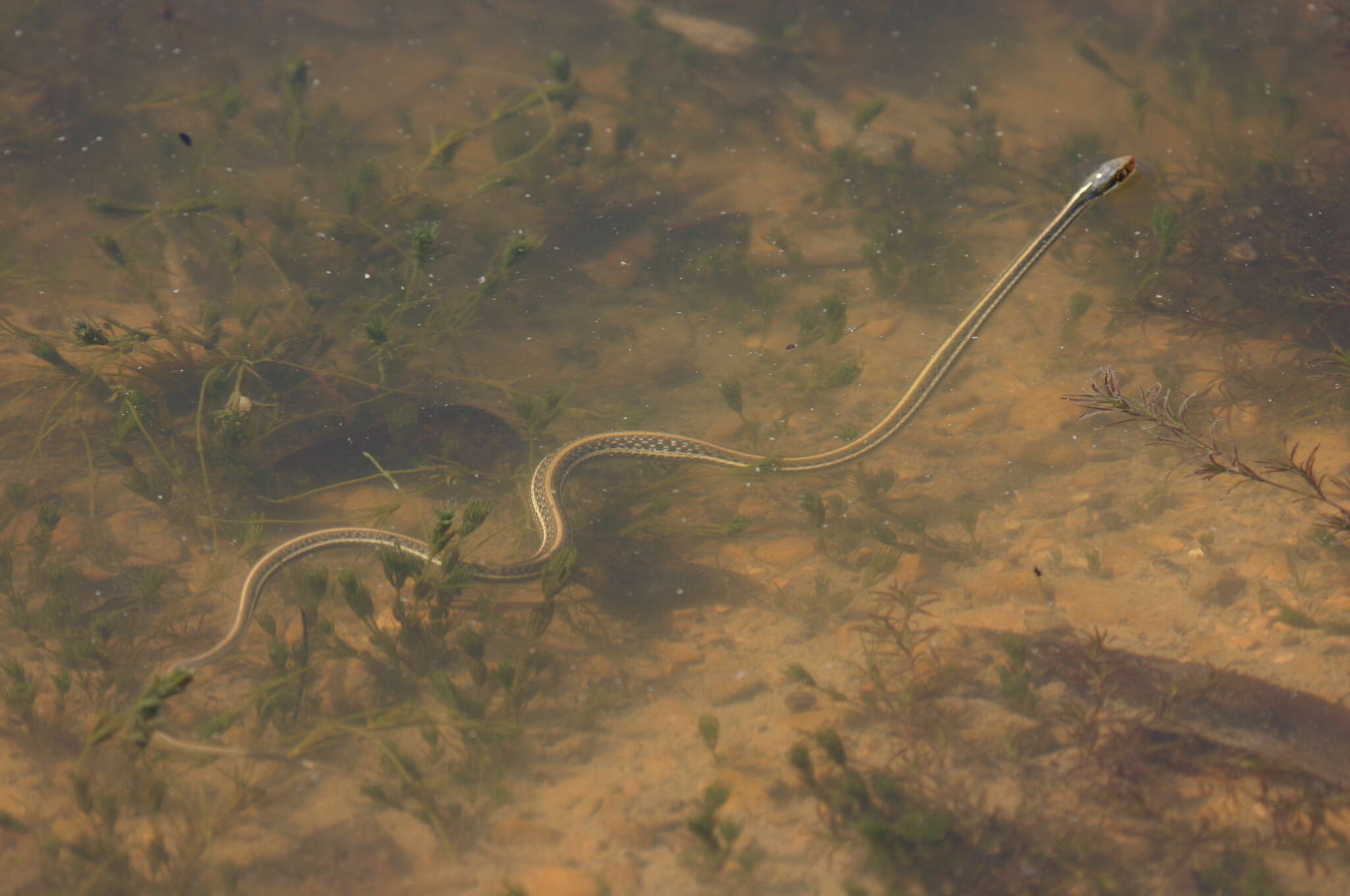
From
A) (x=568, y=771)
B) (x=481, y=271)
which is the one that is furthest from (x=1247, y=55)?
(x=568, y=771)

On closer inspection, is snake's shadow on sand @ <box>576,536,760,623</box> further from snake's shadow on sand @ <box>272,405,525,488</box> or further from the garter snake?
snake's shadow on sand @ <box>272,405,525,488</box>

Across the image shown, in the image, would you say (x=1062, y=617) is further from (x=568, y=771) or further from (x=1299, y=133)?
(x=1299, y=133)

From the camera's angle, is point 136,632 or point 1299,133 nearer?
point 136,632

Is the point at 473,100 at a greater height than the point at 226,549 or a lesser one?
greater

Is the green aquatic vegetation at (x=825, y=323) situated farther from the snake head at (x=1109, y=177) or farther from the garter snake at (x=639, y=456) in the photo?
the snake head at (x=1109, y=177)

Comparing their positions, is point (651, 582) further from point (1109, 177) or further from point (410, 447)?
point (1109, 177)

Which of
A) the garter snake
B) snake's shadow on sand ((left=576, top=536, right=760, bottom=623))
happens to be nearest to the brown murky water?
snake's shadow on sand ((left=576, top=536, right=760, bottom=623))

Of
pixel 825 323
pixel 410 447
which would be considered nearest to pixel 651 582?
pixel 410 447
